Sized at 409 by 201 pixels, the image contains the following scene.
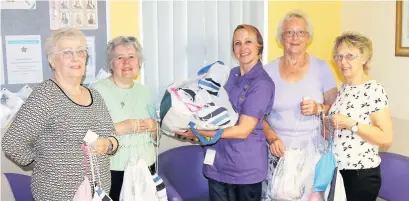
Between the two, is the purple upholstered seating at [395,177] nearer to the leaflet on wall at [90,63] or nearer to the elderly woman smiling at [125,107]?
the elderly woman smiling at [125,107]

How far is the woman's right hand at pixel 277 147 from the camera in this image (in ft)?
8.12

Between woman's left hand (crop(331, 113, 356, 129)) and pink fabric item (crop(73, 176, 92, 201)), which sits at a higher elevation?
woman's left hand (crop(331, 113, 356, 129))

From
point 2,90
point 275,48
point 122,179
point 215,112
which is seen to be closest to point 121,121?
point 122,179

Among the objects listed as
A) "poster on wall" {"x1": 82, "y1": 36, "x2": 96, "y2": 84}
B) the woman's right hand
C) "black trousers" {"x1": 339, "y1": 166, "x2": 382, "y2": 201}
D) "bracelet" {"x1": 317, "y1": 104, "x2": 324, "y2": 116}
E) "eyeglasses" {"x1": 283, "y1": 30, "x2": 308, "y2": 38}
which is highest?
"eyeglasses" {"x1": 283, "y1": 30, "x2": 308, "y2": 38}

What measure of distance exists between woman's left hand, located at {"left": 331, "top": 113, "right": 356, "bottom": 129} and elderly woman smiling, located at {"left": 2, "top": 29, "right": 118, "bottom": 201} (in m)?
1.11

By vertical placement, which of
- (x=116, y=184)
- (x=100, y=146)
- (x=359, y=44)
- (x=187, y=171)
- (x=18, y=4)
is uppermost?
(x=18, y=4)

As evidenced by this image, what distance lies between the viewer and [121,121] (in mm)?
2350

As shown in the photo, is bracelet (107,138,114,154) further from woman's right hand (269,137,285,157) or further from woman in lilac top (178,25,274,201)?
woman's right hand (269,137,285,157)

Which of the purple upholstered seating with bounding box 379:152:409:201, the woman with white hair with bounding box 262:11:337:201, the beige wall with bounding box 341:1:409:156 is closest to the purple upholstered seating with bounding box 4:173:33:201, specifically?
the woman with white hair with bounding box 262:11:337:201

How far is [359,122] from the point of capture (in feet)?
7.39

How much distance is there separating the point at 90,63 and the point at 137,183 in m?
0.98

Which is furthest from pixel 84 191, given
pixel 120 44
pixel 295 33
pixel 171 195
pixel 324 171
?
pixel 295 33

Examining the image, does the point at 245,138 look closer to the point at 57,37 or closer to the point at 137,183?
the point at 137,183

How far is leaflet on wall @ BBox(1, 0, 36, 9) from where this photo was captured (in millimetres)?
2656
